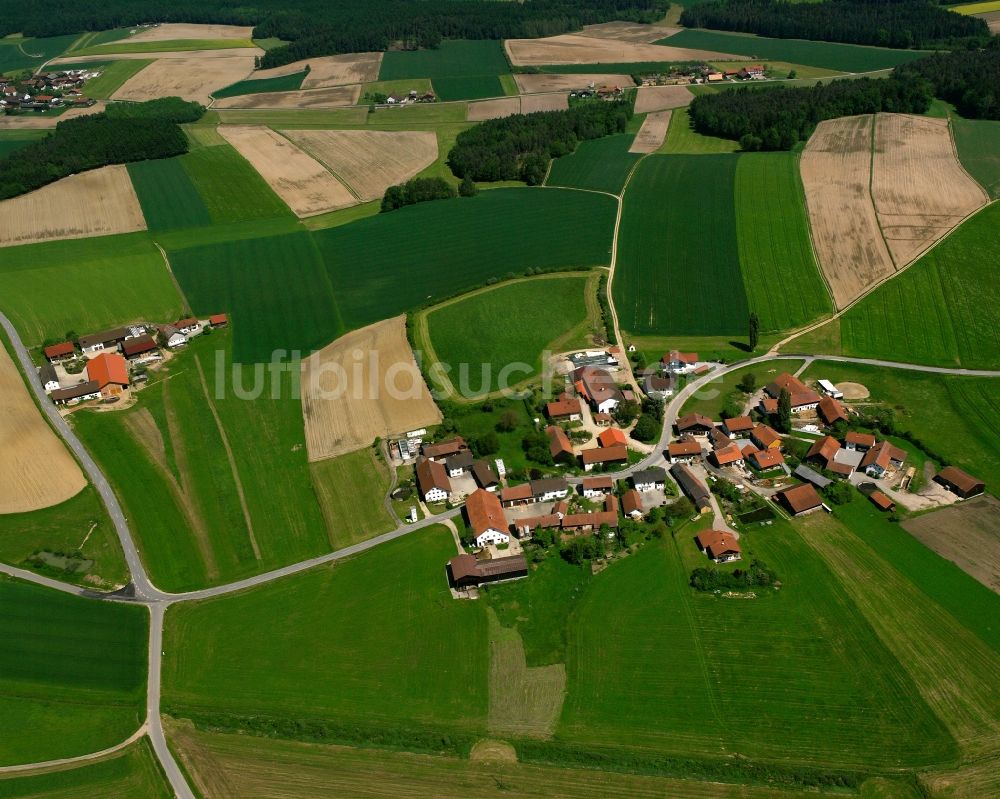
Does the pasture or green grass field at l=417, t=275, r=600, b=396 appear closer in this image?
the pasture

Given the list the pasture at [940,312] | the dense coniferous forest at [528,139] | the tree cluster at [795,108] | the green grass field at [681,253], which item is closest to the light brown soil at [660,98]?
the dense coniferous forest at [528,139]

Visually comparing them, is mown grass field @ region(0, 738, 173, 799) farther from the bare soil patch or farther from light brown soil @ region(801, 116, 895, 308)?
Answer: light brown soil @ region(801, 116, 895, 308)

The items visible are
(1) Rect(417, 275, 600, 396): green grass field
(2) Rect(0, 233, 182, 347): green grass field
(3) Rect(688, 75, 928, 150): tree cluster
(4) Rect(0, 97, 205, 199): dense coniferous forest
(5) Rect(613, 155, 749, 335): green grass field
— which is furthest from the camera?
(3) Rect(688, 75, 928, 150): tree cluster

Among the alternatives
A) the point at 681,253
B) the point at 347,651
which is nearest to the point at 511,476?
the point at 347,651

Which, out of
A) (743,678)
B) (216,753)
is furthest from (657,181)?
(216,753)

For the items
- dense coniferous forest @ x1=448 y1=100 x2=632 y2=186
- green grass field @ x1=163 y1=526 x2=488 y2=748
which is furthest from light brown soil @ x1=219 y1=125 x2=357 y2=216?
green grass field @ x1=163 y1=526 x2=488 y2=748

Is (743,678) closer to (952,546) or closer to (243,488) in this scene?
(952,546)
